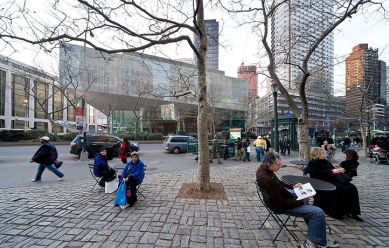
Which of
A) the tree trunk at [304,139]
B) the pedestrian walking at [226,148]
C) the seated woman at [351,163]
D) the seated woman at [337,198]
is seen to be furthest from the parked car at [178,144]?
the seated woman at [337,198]

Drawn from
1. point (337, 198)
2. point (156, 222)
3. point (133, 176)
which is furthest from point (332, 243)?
point (133, 176)

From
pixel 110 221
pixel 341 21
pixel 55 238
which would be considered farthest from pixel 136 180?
pixel 341 21

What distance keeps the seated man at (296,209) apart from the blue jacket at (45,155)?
7.33 meters

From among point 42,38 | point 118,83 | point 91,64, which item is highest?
point 91,64

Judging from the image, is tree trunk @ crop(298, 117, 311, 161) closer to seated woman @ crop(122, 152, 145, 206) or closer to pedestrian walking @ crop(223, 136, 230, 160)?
pedestrian walking @ crop(223, 136, 230, 160)

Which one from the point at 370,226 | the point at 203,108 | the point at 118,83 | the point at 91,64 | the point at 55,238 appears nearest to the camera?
the point at 55,238

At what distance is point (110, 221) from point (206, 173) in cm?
255

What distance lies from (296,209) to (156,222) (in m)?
2.38

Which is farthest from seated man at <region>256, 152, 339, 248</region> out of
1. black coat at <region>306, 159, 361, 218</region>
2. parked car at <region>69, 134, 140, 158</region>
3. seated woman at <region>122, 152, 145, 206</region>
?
parked car at <region>69, 134, 140, 158</region>

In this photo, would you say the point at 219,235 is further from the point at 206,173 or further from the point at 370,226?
the point at 370,226

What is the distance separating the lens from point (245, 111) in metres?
47.1

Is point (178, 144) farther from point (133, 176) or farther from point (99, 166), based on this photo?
point (133, 176)

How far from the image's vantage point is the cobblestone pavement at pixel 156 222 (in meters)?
2.77

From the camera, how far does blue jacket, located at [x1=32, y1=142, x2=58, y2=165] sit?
6336 millimetres
